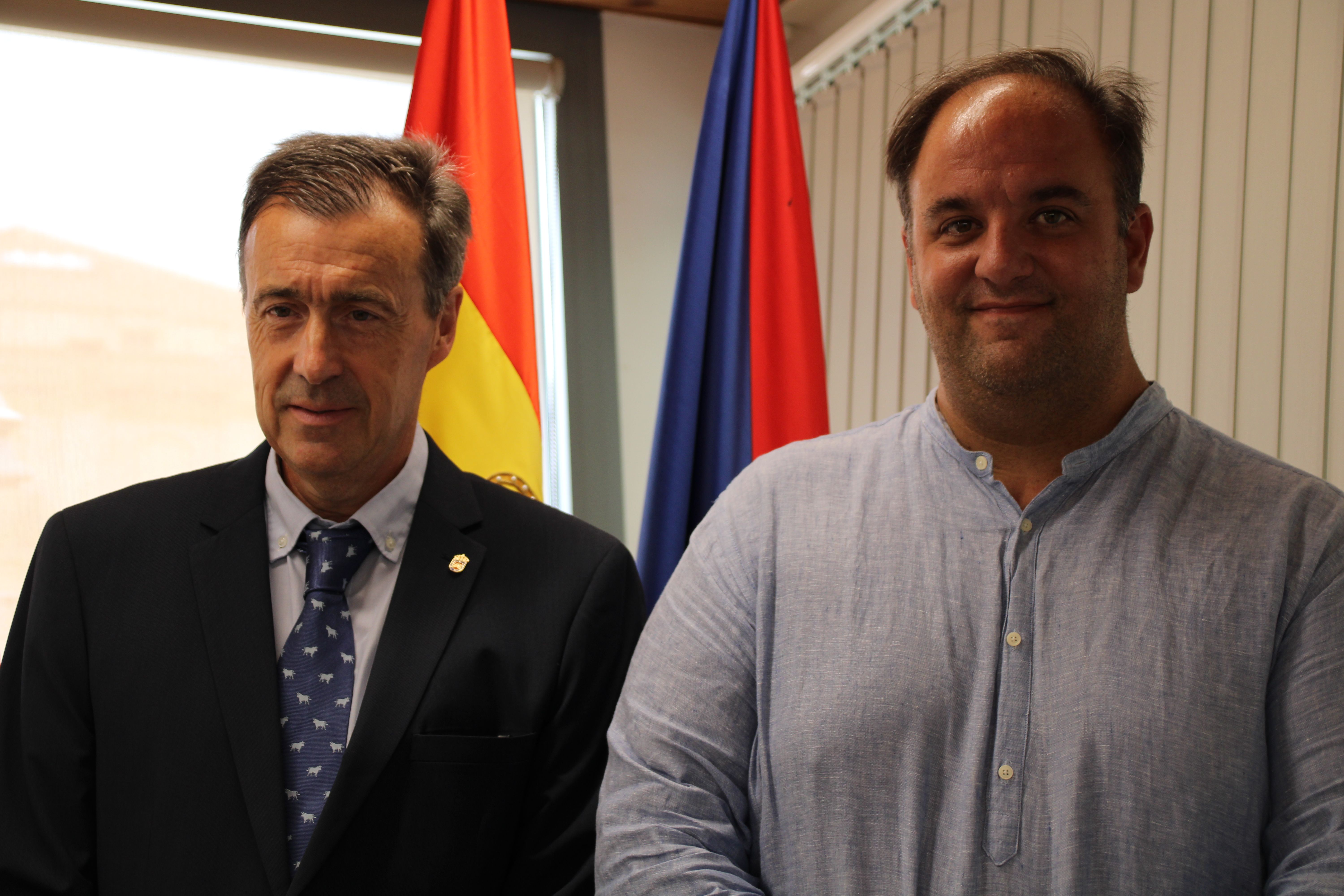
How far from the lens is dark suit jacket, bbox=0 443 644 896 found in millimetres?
1313

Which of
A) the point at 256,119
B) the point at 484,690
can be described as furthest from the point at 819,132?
the point at 484,690

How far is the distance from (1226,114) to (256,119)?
2.41m

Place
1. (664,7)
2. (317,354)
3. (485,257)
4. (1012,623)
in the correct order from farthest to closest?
(664,7) < (485,257) < (317,354) < (1012,623)

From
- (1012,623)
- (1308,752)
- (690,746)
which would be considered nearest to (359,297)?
(690,746)

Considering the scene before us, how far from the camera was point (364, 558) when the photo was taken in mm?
1492

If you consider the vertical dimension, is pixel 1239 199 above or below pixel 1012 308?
above

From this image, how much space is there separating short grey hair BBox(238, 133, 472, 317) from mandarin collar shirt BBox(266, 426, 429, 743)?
0.30 metres

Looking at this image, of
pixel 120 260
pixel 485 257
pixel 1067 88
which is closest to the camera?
pixel 1067 88

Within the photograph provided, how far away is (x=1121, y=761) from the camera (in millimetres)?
1129

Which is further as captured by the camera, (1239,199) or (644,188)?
(644,188)

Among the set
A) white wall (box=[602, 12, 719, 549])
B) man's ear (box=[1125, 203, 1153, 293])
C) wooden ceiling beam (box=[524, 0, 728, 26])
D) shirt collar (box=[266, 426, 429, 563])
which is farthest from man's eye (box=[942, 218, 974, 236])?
wooden ceiling beam (box=[524, 0, 728, 26])

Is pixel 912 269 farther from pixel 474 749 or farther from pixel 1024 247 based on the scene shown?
pixel 474 749

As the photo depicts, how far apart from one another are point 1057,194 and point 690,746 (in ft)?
2.61

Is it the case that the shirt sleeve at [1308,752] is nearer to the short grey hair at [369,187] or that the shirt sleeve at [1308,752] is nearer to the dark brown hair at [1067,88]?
the dark brown hair at [1067,88]
